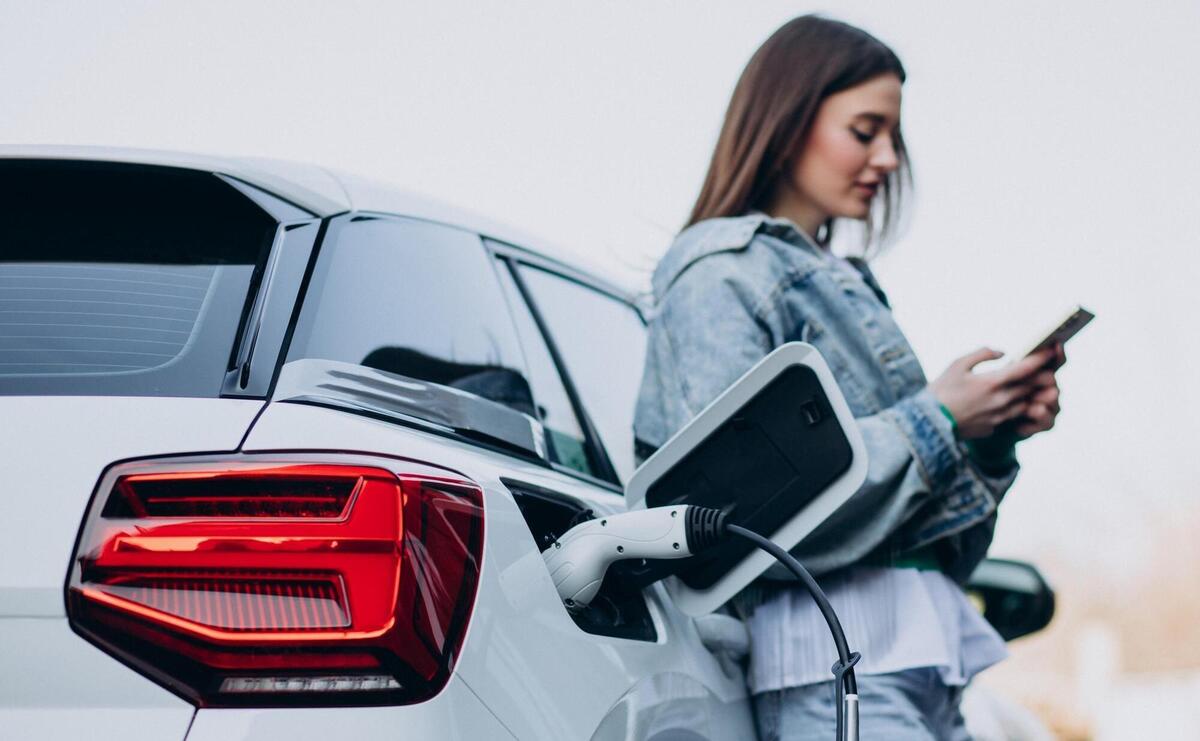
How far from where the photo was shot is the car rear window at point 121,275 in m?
1.25

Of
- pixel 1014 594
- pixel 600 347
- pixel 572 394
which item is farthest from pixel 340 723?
pixel 1014 594

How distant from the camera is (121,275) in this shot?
142cm

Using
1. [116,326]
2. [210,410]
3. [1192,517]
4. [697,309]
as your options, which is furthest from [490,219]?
[1192,517]

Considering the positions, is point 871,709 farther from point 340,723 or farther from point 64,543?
point 64,543

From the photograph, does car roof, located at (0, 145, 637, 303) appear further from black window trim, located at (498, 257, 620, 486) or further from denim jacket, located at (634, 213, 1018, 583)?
denim jacket, located at (634, 213, 1018, 583)

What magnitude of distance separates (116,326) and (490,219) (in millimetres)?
919

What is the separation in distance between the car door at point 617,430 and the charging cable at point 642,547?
58 mm

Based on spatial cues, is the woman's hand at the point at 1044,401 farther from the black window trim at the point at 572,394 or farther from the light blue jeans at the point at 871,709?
the black window trim at the point at 572,394

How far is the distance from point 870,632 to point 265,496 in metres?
1.09

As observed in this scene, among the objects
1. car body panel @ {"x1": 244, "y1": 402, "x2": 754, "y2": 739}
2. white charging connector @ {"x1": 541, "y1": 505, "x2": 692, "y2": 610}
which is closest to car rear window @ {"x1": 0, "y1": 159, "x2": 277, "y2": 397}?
car body panel @ {"x1": 244, "y1": 402, "x2": 754, "y2": 739}

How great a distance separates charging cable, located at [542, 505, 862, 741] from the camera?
1.37m

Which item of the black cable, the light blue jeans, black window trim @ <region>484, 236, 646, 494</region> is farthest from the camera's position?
black window trim @ <region>484, 236, 646, 494</region>

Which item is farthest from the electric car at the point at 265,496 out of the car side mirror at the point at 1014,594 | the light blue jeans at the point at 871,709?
the car side mirror at the point at 1014,594

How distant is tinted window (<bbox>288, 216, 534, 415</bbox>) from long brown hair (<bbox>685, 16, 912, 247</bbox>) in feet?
1.88
